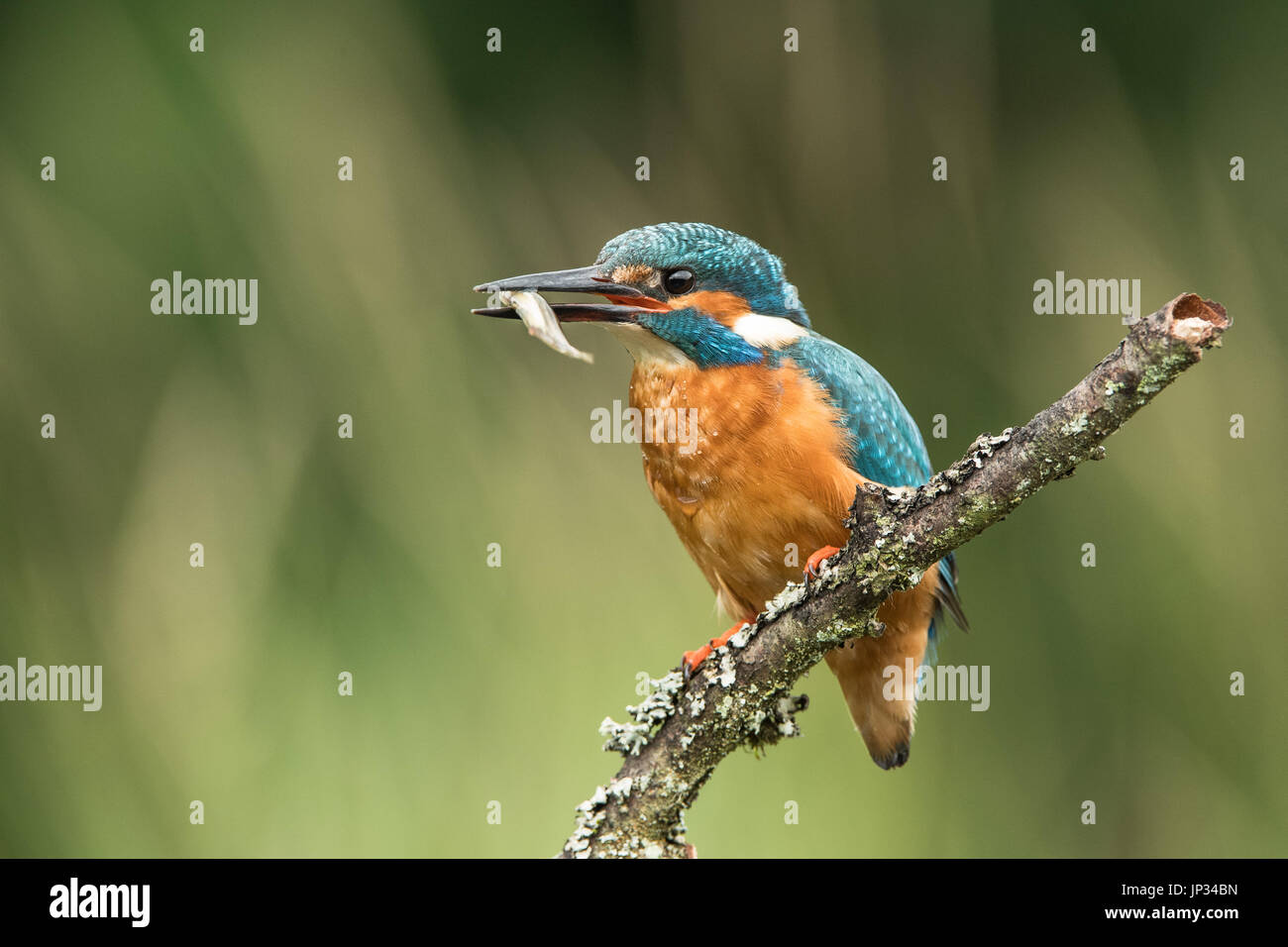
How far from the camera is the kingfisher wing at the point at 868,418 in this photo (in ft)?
8.95

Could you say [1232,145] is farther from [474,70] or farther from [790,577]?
[474,70]

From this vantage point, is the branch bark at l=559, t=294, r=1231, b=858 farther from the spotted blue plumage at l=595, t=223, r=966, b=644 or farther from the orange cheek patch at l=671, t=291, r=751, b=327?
the orange cheek patch at l=671, t=291, r=751, b=327

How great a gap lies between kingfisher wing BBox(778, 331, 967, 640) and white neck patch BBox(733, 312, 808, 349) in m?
0.03

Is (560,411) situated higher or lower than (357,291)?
lower

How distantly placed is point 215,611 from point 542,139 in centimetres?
182

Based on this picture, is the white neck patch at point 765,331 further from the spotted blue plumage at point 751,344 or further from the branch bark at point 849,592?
the branch bark at point 849,592

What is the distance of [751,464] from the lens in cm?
266

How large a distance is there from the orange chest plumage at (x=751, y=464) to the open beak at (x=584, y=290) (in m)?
0.18

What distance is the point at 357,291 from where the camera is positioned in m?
3.39

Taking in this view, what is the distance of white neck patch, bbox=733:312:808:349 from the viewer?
9.21 feet

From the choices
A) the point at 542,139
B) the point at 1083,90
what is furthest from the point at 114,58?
the point at 1083,90
